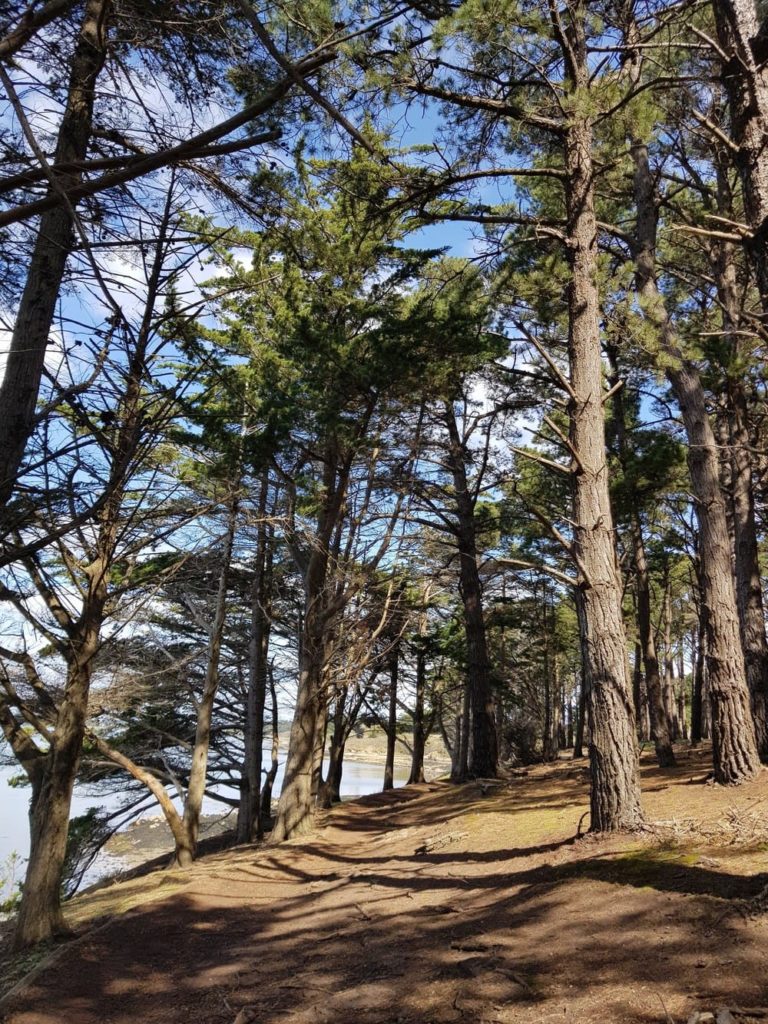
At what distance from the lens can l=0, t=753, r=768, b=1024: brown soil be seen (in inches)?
118

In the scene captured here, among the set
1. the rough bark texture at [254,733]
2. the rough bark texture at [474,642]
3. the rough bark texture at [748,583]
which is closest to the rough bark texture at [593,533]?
the rough bark texture at [748,583]

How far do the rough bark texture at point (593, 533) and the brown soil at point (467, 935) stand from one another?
455mm

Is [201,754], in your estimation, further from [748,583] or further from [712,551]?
[748,583]

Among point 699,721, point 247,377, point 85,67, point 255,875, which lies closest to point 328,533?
point 247,377

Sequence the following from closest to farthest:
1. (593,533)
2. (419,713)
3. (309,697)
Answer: (593,533), (309,697), (419,713)

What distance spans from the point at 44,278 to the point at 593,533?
4507mm

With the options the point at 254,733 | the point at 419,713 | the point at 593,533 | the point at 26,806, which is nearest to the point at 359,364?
the point at 593,533

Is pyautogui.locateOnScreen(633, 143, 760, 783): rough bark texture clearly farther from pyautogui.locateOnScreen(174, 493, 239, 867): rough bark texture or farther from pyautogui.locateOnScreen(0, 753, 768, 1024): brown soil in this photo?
pyautogui.locateOnScreen(174, 493, 239, 867): rough bark texture

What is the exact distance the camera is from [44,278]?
3.16 m

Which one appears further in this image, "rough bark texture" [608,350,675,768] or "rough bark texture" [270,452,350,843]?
"rough bark texture" [270,452,350,843]

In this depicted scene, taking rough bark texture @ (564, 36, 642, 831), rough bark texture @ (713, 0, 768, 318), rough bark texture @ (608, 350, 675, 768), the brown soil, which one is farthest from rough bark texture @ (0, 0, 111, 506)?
rough bark texture @ (608, 350, 675, 768)

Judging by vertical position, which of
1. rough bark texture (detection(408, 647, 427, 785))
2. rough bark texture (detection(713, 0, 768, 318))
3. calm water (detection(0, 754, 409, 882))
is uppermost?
rough bark texture (detection(713, 0, 768, 318))

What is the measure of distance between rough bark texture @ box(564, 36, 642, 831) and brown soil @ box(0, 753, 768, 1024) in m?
0.46

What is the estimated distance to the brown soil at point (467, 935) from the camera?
300 centimetres
